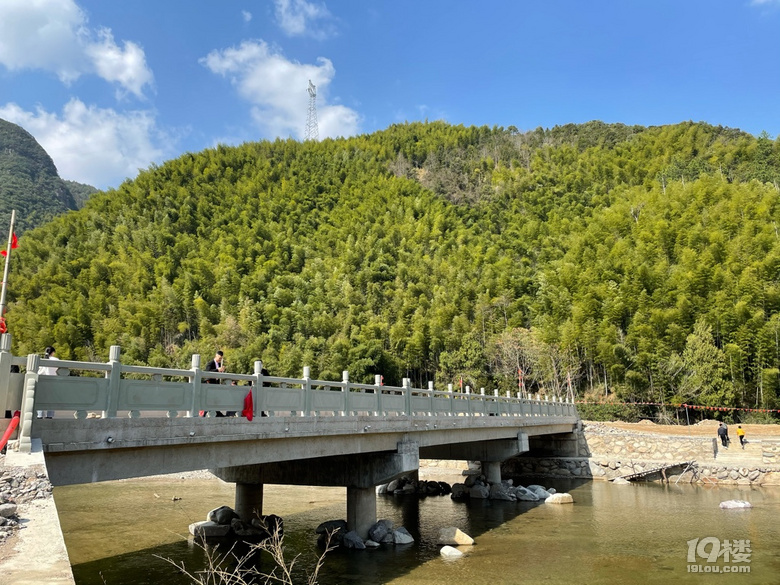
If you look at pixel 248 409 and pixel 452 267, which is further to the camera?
pixel 452 267

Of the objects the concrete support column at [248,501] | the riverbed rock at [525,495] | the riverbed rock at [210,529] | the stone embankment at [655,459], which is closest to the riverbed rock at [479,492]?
the riverbed rock at [525,495]

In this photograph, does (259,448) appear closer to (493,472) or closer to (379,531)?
(379,531)

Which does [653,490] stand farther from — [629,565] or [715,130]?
[715,130]

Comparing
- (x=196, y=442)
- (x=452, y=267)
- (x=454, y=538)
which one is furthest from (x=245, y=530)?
(x=452, y=267)

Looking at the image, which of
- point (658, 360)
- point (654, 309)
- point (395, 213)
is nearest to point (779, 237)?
point (654, 309)

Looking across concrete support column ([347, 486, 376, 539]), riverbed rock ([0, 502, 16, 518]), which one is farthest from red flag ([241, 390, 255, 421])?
concrete support column ([347, 486, 376, 539])

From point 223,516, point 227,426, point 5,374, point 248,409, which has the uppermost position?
point 5,374

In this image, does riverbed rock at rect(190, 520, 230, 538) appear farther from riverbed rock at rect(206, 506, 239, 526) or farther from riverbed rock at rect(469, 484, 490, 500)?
riverbed rock at rect(469, 484, 490, 500)

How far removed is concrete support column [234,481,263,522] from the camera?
15719 millimetres

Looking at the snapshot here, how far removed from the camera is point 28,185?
368 ft

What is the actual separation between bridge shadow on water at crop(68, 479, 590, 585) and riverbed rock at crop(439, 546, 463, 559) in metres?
0.18

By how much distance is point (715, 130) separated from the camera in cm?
9281

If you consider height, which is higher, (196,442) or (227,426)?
(227,426)

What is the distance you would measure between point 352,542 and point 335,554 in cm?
58
